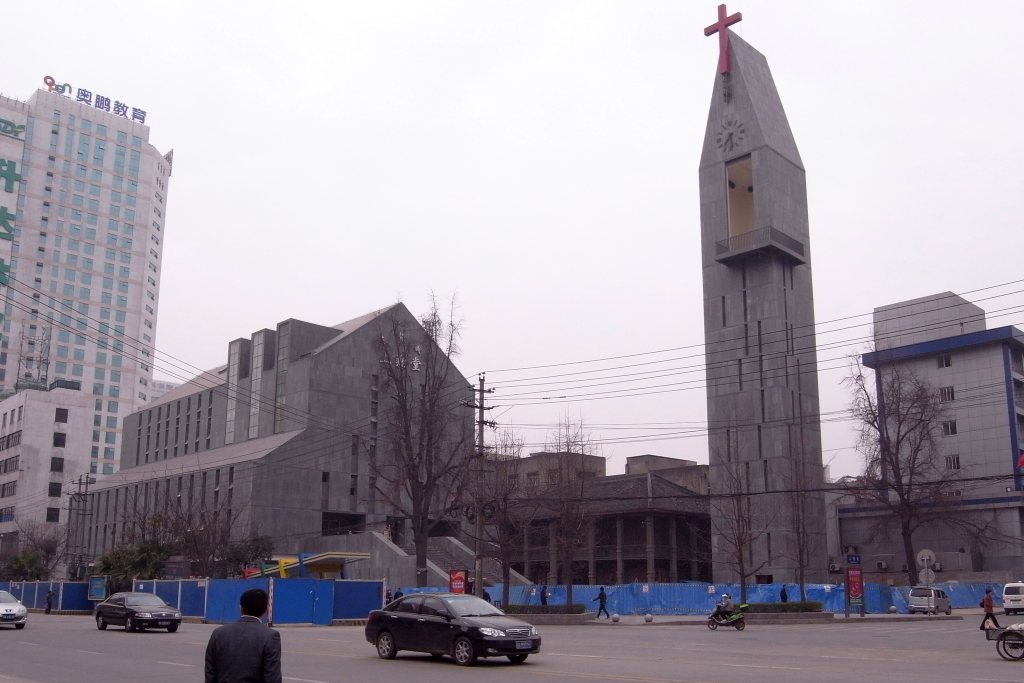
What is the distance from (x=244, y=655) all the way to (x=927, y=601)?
49.0 meters

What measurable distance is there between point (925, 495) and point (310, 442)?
148ft

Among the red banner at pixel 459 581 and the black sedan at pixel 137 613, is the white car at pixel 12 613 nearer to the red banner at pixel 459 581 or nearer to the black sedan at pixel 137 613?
the black sedan at pixel 137 613

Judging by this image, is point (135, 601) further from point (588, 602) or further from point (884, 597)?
point (884, 597)

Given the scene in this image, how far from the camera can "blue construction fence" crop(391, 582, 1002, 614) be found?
50375 mm

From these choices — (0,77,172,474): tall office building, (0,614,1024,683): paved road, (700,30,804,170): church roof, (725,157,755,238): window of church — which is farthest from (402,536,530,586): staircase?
(0,77,172,474): tall office building

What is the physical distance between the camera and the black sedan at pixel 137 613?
3142cm

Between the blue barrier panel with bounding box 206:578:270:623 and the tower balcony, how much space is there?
42011mm

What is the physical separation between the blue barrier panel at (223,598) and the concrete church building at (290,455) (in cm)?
1942

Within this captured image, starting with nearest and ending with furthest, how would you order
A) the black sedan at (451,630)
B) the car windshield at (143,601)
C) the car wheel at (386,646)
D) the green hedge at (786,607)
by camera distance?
the black sedan at (451,630) → the car wheel at (386,646) → the car windshield at (143,601) → the green hedge at (786,607)

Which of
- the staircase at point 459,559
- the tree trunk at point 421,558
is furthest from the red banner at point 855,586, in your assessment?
the tree trunk at point 421,558

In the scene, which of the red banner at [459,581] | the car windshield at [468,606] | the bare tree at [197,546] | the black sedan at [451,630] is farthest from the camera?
the bare tree at [197,546]

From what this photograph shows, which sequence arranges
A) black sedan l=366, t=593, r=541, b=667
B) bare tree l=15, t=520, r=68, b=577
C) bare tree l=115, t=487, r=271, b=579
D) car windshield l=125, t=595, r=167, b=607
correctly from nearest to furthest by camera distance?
black sedan l=366, t=593, r=541, b=667
car windshield l=125, t=595, r=167, b=607
bare tree l=115, t=487, r=271, b=579
bare tree l=15, t=520, r=68, b=577

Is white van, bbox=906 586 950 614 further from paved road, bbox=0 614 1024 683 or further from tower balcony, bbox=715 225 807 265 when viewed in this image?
tower balcony, bbox=715 225 807 265

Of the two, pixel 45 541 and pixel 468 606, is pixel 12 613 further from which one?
pixel 45 541
